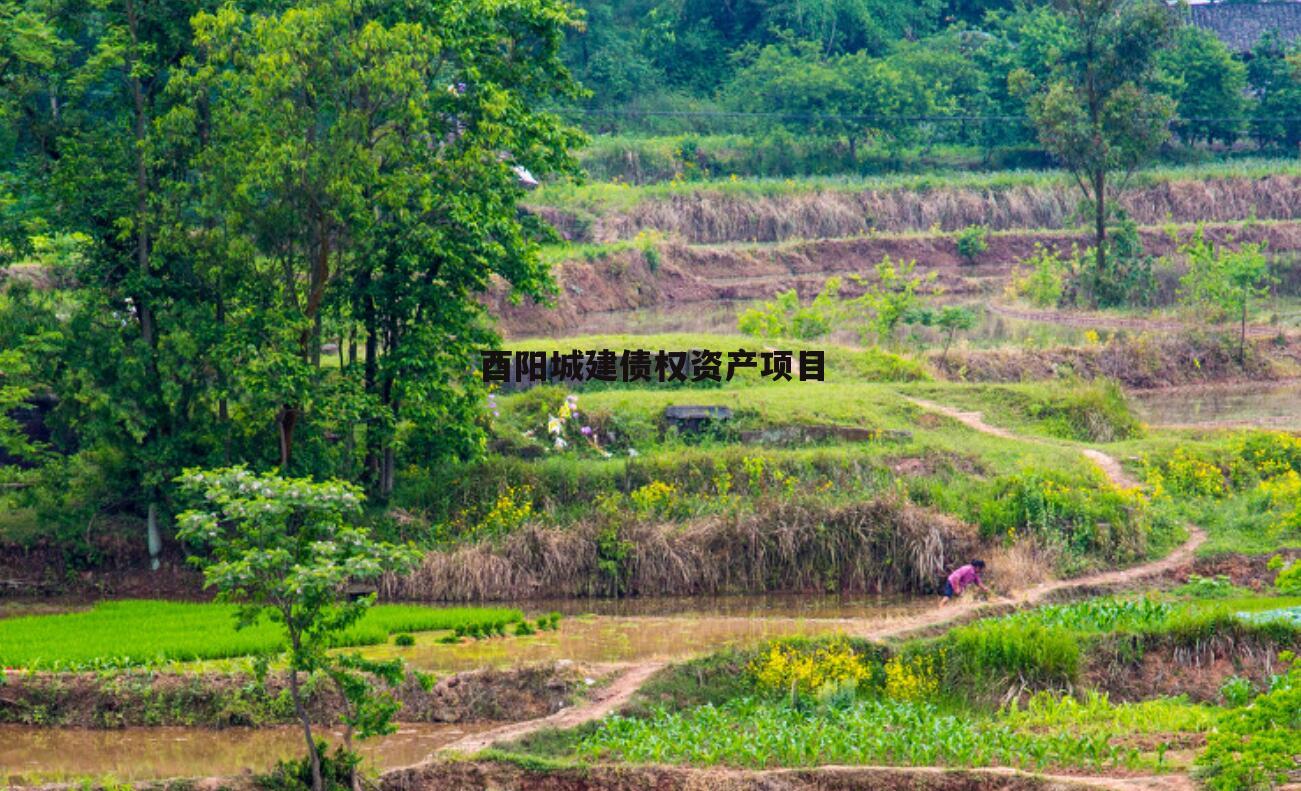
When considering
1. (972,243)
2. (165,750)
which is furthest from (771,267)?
(165,750)

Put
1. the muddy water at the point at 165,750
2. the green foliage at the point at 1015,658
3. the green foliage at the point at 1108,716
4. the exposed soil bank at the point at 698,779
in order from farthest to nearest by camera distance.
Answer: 1. the green foliage at the point at 1015,658
2. the muddy water at the point at 165,750
3. the green foliage at the point at 1108,716
4. the exposed soil bank at the point at 698,779

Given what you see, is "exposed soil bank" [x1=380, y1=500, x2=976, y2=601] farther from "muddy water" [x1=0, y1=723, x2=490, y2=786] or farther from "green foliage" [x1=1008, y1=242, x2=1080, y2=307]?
"green foliage" [x1=1008, y1=242, x2=1080, y2=307]

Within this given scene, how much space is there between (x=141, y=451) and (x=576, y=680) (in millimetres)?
8207

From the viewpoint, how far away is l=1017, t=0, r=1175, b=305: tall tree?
126 feet

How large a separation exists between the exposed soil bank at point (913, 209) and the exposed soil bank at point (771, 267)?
53.3 inches

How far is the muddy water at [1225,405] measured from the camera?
1171 inches

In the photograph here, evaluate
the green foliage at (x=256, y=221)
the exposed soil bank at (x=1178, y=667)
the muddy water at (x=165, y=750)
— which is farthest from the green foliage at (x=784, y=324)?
the muddy water at (x=165, y=750)

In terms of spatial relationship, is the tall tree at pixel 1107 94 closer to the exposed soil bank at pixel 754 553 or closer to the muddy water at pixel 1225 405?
the muddy water at pixel 1225 405

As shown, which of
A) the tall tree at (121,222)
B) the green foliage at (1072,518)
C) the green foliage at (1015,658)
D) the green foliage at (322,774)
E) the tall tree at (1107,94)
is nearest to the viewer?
the green foliage at (322,774)

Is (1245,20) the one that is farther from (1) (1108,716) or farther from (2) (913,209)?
(1) (1108,716)

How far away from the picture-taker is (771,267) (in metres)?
48.0

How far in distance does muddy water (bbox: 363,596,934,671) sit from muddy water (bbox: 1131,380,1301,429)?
9768 millimetres

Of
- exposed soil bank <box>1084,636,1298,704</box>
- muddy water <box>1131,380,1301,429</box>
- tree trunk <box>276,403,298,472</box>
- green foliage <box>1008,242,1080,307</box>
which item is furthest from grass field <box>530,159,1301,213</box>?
exposed soil bank <box>1084,636,1298,704</box>

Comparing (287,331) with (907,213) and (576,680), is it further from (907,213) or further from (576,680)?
(907,213)
